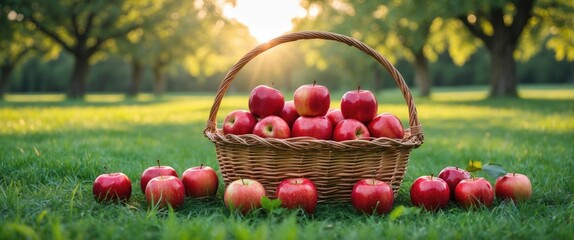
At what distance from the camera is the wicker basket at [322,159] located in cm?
269

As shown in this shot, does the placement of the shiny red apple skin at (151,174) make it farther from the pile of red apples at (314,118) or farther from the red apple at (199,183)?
the pile of red apples at (314,118)

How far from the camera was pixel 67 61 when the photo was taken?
182ft

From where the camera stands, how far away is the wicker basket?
8.82ft

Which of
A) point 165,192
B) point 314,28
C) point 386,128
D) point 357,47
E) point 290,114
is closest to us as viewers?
point 165,192

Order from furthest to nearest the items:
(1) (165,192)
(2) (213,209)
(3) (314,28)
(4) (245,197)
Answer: (3) (314,28), (2) (213,209), (1) (165,192), (4) (245,197)

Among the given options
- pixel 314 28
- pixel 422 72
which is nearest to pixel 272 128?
pixel 314 28

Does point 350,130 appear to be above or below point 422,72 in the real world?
below

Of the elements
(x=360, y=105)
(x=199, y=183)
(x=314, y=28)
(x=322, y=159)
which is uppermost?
(x=314, y=28)

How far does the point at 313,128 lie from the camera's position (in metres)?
2.90

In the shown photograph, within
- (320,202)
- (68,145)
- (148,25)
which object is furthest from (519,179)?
(148,25)

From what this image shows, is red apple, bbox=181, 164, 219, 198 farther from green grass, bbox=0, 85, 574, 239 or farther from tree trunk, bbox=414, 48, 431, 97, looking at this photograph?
tree trunk, bbox=414, 48, 431, 97

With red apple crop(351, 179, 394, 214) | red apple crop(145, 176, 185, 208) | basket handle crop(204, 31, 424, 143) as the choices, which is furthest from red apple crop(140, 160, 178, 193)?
red apple crop(351, 179, 394, 214)

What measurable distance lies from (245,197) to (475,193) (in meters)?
1.41

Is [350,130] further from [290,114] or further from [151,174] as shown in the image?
[151,174]
